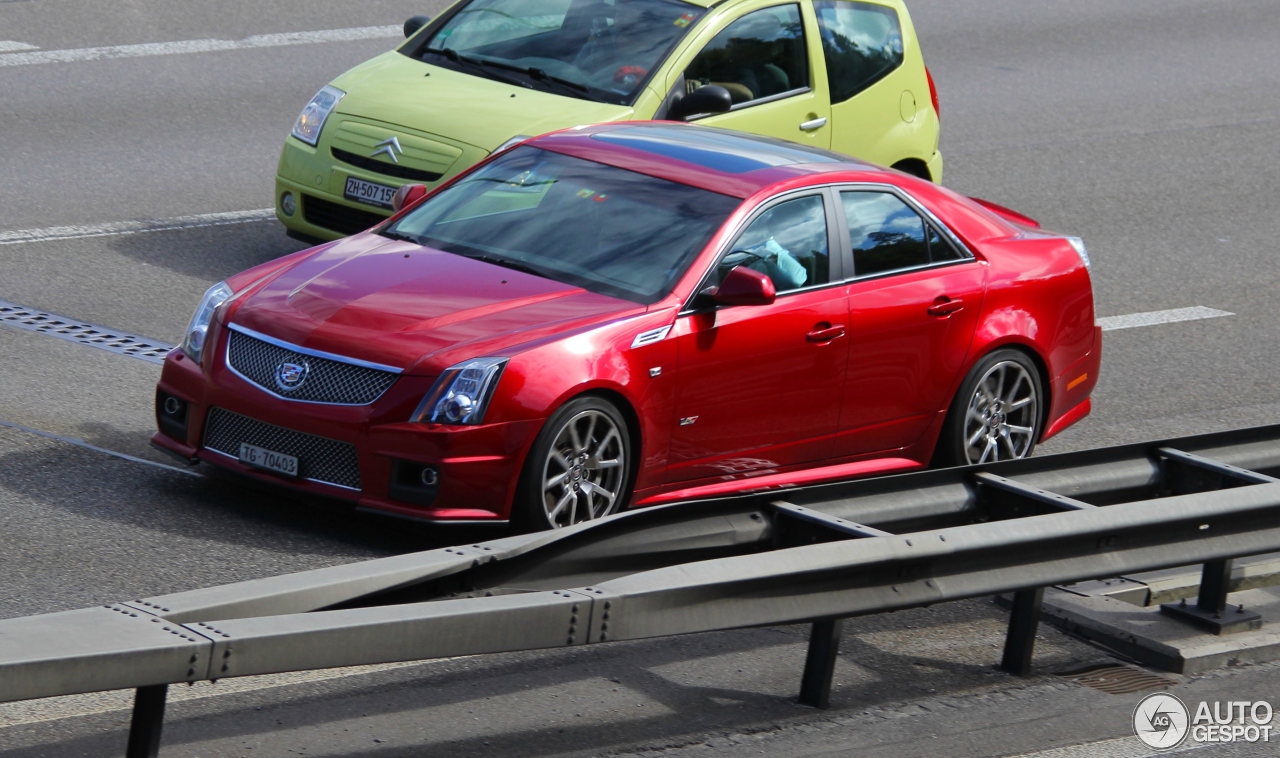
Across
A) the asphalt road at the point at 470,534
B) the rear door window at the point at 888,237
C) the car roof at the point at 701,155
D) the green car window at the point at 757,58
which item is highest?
the green car window at the point at 757,58

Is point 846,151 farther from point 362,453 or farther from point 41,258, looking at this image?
point 362,453

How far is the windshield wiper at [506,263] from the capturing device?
781 centimetres

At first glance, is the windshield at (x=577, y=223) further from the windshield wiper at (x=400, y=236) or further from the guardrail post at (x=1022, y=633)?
the guardrail post at (x=1022, y=633)

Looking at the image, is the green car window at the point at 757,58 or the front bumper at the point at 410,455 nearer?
the front bumper at the point at 410,455

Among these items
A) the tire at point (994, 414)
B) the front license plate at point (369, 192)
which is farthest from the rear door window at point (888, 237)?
the front license plate at point (369, 192)

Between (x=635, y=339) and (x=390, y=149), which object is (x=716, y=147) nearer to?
(x=635, y=339)

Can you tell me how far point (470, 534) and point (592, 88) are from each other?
4.56 meters

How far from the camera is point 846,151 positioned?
1235cm

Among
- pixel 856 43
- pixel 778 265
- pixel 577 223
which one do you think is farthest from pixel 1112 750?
pixel 856 43

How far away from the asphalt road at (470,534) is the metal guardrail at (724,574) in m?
0.40

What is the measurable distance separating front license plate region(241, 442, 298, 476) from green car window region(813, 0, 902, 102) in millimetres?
6053

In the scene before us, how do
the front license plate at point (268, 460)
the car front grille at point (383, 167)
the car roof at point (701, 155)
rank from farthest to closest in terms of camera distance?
the car front grille at point (383, 167), the car roof at point (701, 155), the front license plate at point (268, 460)

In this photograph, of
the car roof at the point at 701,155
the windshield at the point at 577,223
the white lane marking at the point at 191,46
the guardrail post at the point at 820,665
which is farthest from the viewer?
the white lane marking at the point at 191,46

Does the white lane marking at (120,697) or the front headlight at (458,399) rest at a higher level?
the front headlight at (458,399)
